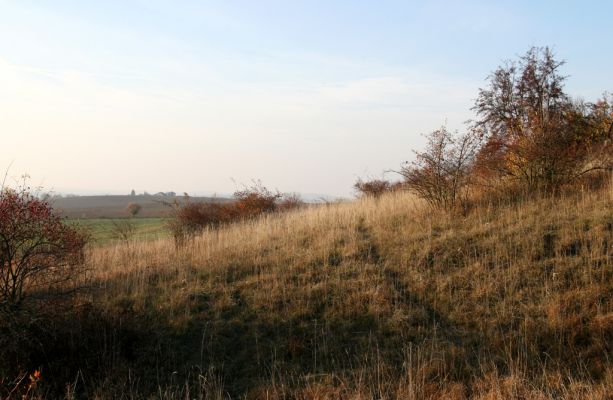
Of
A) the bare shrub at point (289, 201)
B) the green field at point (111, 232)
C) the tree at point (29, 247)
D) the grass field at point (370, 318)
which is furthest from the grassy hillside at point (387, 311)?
the bare shrub at point (289, 201)

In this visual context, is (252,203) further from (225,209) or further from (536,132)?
(536,132)

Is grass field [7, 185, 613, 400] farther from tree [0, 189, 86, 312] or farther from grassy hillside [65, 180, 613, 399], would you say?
tree [0, 189, 86, 312]

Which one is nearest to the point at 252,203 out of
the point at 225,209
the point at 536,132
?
the point at 225,209

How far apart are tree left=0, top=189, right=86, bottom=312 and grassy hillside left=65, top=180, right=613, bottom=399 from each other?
3.89 ft

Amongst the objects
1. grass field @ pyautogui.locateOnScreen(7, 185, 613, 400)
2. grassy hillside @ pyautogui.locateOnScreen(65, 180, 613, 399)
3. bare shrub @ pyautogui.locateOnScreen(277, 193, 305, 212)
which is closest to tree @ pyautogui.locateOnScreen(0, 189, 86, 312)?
grass field @ pyautogui.locateOnScreen(7, 185, 613, 400)

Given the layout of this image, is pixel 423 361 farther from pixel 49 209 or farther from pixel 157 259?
pixel 157 259

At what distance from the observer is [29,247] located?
6.60m

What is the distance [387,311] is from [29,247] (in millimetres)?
5178

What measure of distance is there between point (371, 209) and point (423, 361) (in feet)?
25.2

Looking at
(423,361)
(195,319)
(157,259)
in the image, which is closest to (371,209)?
(157,259)

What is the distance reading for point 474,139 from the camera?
1110 cm

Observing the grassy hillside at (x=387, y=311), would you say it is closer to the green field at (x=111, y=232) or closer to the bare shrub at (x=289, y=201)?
the green field at (x=111, y=232)

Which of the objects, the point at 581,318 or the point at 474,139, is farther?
the point at 474,139

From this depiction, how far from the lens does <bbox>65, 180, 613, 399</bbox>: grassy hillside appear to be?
17.6ft
